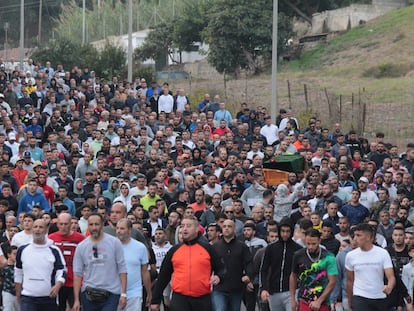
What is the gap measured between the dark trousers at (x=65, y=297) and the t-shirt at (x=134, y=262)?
1.40 m

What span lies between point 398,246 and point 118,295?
16.1ft

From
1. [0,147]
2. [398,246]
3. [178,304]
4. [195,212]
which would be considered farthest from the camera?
[0,147]

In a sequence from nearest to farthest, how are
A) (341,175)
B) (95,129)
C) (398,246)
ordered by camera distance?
(398,246) < (341,175) < (95,129)

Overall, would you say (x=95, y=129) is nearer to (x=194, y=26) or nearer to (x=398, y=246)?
(x=398, y=246)

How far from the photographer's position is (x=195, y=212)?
823 inches

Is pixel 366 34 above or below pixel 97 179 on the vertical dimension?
above

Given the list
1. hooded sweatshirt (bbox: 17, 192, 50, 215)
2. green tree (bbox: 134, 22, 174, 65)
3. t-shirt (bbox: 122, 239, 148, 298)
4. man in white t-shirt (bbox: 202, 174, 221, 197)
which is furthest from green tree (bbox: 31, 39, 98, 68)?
t-shirt (bbox: 122, 239, 148, 298)

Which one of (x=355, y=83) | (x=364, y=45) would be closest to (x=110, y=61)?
(x=355, y=83)

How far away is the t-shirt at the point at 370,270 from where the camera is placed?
1452 centimetres

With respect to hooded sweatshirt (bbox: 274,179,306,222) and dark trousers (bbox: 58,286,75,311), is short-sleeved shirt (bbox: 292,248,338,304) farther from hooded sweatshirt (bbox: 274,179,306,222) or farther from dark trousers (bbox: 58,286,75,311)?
hooded sweatshirt (bbox: 274,179,306,222)

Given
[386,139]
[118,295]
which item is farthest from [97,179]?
[386,139]

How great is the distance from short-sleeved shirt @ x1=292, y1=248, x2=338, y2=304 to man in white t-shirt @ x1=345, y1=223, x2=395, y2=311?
0.26 meters

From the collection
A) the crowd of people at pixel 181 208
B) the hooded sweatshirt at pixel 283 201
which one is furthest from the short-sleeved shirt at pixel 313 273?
the hooded sweatshirt at pixel 283 201

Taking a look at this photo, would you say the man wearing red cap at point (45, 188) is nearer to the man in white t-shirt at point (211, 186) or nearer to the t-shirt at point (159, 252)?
the man in white t-shirt at point (211, 186)
